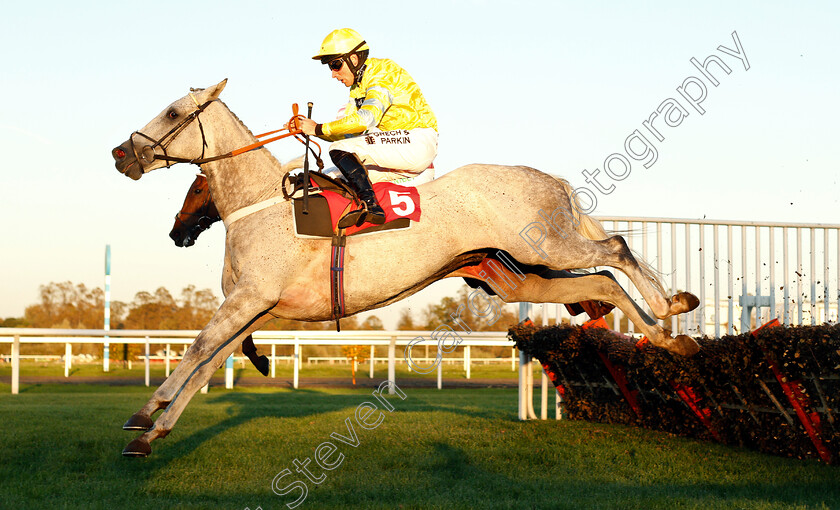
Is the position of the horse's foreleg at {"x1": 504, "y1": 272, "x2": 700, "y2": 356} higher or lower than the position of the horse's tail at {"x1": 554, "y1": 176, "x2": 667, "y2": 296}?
lower

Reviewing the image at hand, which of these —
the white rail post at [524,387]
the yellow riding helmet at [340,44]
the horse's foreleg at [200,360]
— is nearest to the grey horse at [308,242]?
the horse's foreleg at [200,360]

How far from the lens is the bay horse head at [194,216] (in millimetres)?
5586

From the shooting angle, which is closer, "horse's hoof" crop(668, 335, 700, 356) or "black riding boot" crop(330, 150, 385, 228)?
"black riding boot" crop(330, 150, 385, 228)

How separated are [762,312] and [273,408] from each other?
648 centimetres

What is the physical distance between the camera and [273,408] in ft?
34.8

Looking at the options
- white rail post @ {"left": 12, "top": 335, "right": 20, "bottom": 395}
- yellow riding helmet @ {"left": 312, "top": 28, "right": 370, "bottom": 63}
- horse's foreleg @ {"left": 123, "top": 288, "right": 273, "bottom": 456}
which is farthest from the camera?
white rail post @ {"left": 12, "top": 335, "right": 20, "bottom": 395}

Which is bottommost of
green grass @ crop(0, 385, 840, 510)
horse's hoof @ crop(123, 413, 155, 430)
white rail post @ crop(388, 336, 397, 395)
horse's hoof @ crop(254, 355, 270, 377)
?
white rail post @ crop(388, 336, 397, 395)

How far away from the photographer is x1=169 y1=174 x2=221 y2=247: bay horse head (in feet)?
18.3

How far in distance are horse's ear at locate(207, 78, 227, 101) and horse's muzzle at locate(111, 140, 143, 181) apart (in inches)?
24.0

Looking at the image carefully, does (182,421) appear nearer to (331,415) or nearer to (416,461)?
(331,415)

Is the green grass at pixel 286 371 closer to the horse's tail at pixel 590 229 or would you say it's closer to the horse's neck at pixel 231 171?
the horse's tail at pixel 590 229

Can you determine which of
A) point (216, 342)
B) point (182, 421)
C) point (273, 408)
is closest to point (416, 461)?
point (216, 342)

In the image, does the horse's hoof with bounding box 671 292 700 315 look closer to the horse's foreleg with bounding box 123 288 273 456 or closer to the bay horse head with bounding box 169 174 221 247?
the horse's foreleg with bounding box 123 288 273 456

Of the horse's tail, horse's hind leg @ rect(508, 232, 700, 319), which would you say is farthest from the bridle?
the horse's tail
